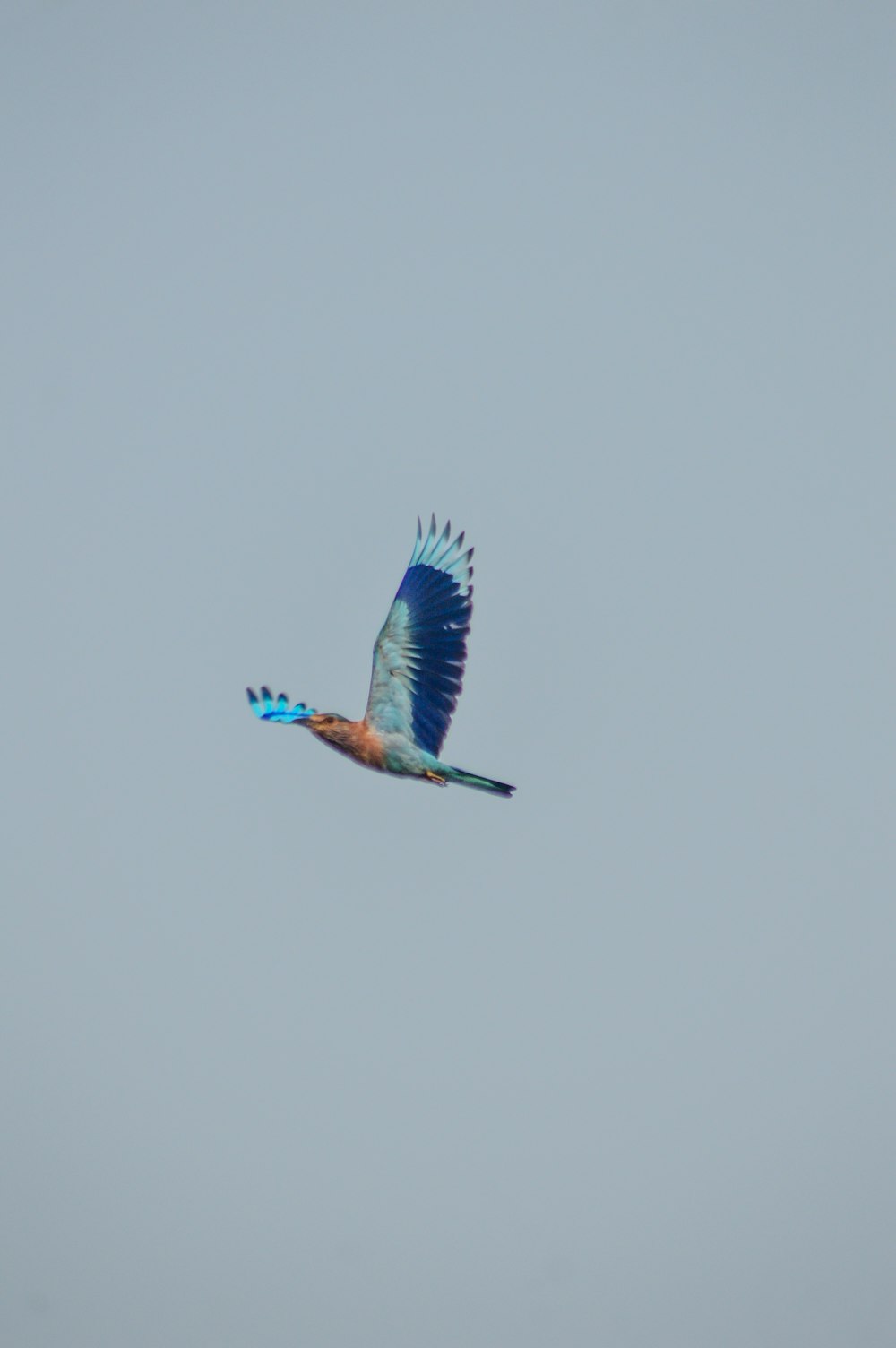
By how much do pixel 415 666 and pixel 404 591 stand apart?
1012 mm

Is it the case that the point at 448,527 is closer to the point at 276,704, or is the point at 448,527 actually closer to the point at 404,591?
the point at 404,591

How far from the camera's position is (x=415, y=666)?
23.7 meters

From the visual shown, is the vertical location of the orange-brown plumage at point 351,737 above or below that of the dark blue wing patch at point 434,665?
below

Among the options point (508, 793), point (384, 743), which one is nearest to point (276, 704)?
point (384, 743)

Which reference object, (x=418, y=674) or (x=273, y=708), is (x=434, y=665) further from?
(x=273, y=708)

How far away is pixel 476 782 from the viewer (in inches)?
916

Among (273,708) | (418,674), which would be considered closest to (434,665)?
(418,674)

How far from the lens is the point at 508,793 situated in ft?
75.6

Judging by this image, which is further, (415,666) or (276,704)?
(276,704)

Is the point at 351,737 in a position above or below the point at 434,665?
below

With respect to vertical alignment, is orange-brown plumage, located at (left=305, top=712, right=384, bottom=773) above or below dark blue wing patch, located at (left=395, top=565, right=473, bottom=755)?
below

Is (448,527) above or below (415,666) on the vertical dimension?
above

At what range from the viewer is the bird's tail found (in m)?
23.0

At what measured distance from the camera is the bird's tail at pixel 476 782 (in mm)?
23016
